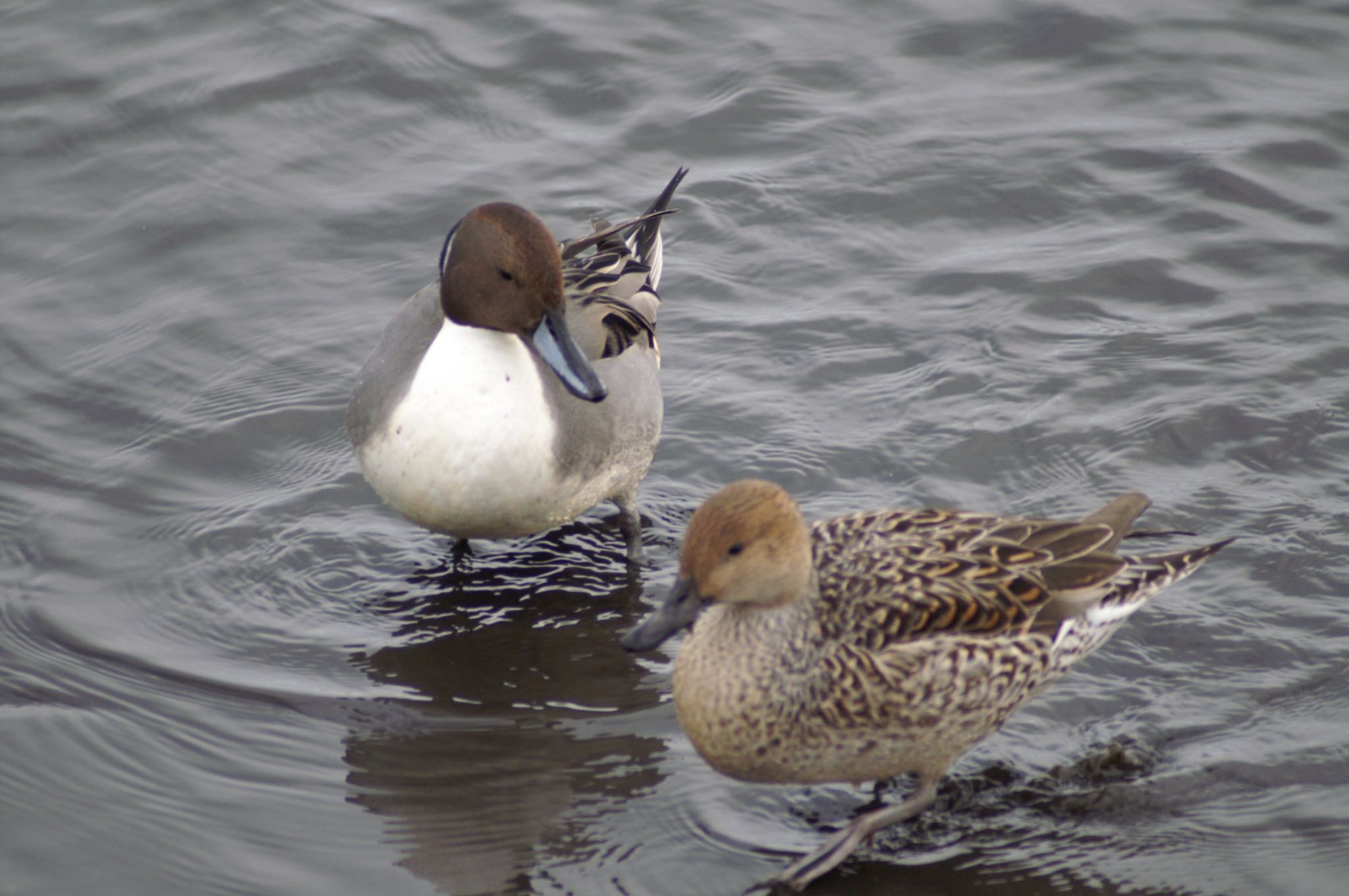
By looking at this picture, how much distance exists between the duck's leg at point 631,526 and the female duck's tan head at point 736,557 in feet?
5.51

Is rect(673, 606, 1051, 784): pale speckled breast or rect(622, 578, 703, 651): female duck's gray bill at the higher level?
rect(622, 578, 703, 651): female duck's gray bill

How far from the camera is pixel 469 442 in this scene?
5082 millimetres

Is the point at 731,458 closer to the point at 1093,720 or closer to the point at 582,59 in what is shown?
the point at 1093,720

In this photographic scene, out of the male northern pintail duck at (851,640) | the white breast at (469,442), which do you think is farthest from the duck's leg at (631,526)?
the male northern pintail duck at (851,640)

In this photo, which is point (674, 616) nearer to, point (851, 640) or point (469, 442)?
point (851, 640)

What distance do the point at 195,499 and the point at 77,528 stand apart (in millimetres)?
465

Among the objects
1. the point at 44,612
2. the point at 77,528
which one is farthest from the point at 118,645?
the point at 77,528

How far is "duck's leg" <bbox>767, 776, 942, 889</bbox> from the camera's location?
3904mm

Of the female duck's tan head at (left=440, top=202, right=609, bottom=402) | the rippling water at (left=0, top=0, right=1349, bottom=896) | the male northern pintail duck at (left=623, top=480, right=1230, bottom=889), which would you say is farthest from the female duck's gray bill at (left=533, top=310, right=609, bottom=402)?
the male northern pintail duck at (left=623, top=480, right=1230, bottom=889)

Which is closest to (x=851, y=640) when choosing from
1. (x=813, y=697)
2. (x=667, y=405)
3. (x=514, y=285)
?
(x=813, y=697)

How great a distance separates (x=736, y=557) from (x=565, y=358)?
1.58 metres

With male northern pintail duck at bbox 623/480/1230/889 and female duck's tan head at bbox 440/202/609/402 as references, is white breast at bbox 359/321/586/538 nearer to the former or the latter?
female duck's tan head at bbox 440/202/609/402

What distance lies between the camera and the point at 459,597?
17.7ft

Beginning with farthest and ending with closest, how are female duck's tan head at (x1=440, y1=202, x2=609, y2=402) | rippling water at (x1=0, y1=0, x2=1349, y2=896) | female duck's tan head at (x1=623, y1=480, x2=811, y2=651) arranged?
female duck's tan head at (x1=440, y1=202, x2=609, y2=402), rippling water at (x1=0, y1=0, x2=1349, y2=896), female duck's tan head at (x1=623, y1=480, x2=811, y2=651)
